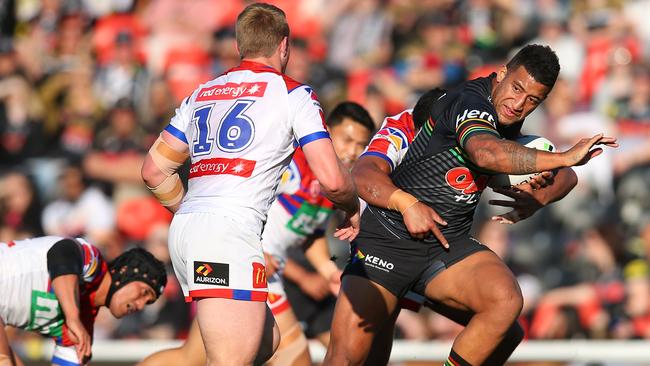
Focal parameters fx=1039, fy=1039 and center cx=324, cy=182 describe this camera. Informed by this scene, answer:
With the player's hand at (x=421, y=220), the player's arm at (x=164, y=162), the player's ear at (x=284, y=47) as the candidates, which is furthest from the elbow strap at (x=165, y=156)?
the player's hand at (x=421, y=220)

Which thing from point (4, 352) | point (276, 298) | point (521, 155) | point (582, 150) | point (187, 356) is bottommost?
A: point (187, 356)

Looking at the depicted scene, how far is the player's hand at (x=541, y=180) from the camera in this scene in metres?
5.99

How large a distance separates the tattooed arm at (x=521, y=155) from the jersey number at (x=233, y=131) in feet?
4.05

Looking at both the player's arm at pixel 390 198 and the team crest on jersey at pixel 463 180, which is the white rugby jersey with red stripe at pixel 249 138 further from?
the team crest on jersey at pixel 463 180

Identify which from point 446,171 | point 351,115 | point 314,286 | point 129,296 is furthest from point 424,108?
point 314,286

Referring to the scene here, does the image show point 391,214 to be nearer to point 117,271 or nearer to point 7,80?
point 117,271

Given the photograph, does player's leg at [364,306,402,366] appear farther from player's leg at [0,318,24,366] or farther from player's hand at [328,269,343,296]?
player's leg at [0,318,24,366]

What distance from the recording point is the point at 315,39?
14766mm

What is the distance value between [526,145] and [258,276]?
195 centimetres

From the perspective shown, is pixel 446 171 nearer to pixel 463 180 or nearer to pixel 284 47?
pixel 463 180

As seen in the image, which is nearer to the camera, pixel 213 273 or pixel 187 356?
pixel 213 273

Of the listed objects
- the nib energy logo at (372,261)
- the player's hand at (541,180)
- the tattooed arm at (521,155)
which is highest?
the tattooed arm at (521,155)

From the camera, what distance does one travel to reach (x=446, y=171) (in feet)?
20.6

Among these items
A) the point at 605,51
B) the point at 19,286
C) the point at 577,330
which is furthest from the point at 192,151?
the point at 605,51
